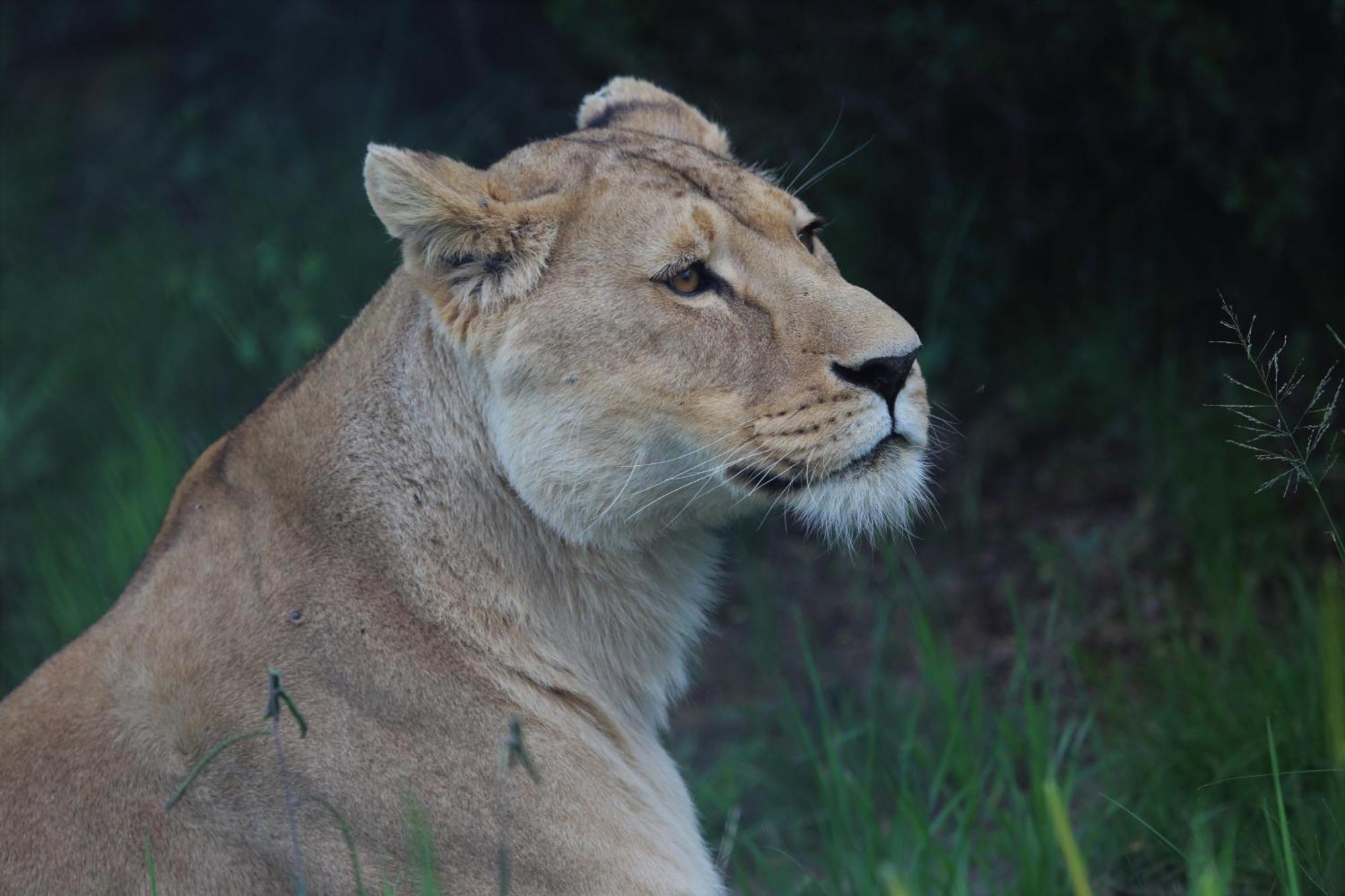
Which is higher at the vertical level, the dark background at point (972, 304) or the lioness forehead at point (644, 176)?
the lioness forehead at point (644, 176)

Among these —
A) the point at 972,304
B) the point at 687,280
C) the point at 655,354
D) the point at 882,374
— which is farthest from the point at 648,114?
the point at 972,304

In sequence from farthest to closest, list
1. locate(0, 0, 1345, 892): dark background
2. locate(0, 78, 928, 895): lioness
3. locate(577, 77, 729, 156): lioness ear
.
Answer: locate(0, 0, 1345, 892): dark background, locate(577, 77, 729, 156): lioness ear, locate(0, 78, 928, 895): lioness

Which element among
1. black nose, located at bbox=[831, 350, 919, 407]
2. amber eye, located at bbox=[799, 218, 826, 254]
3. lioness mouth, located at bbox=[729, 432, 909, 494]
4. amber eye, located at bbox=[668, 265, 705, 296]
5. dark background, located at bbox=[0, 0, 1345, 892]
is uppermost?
amber eye, located at bbox=[668, 265, 705, 296]

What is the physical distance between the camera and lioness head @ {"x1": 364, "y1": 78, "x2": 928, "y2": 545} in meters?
2.82

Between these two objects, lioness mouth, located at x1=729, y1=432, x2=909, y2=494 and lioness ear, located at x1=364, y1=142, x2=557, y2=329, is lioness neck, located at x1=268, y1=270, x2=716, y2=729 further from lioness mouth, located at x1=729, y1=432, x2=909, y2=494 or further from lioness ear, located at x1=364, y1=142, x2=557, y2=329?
lioness mouth, located at x1=729, y1=432, x2=909, y2=494

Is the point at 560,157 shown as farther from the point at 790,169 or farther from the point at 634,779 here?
the point at 790,169

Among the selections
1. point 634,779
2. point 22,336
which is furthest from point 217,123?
point 634,779

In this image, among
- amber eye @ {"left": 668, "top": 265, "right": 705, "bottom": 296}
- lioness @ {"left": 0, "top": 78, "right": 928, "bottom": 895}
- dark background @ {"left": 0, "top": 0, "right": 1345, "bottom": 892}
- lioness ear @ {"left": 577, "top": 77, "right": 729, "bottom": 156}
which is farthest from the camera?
dark background @ {"left": 0, "top": 0, "right": 1345, "bottom": 892}

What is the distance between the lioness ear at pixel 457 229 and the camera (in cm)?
285

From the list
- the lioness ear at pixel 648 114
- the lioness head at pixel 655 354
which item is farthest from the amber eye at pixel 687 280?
the lioness ear at pixel 648 114

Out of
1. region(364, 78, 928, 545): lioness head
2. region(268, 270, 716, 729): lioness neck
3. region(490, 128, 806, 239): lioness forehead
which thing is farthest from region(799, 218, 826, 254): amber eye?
region(268, 270, 716, 729): lioness neck

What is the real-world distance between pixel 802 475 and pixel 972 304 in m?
3.11

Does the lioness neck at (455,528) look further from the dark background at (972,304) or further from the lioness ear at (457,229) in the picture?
the dark background at (972,304)

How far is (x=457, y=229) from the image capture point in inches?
115
